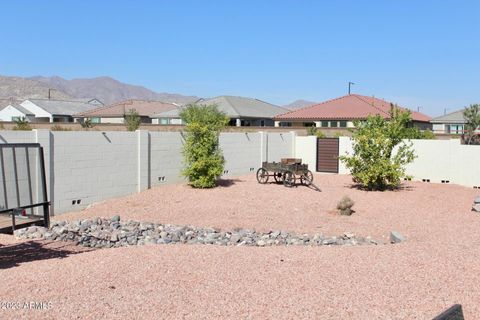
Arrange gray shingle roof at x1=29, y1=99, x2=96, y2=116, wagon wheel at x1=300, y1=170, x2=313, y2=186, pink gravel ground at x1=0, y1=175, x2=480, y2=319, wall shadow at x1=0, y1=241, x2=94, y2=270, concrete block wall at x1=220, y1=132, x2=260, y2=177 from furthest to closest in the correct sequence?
gray shingle roof at x1=29, y1=99, x2=96, y2=116, concrete block wall at x1=220, y1=132, x2=260, y2=177, wagon wheel at x1=300, y1=170, x2=313, y2=186, wall shadow at x1=0, y1=241, x2=94, y2=270, pink gravel ground at x1=0, y1=175, x2=480, y2=319

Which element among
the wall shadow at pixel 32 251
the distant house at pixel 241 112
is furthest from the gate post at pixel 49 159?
the distant house at pixel 241 112

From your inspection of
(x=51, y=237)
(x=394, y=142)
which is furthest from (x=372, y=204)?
(x=51, y=237)

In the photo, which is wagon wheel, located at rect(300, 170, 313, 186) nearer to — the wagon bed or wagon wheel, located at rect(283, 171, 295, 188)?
the wagon bed

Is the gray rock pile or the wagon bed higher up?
the wagon bed

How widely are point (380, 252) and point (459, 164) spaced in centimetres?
1522

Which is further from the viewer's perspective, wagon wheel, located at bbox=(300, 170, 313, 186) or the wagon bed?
wagon wheel, located at bbox=(300, 170, 313, 186)

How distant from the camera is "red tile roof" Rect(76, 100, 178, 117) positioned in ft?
212

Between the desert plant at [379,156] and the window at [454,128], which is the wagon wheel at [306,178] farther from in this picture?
the window at [454,128]

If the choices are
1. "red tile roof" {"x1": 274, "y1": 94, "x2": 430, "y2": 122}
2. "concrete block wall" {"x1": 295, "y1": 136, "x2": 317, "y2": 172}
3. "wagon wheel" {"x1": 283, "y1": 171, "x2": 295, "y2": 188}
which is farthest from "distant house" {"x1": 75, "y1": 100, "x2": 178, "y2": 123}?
"wagon wheel" {"x1": 283, "y1": 171, "x2": 295, "y2": 188}

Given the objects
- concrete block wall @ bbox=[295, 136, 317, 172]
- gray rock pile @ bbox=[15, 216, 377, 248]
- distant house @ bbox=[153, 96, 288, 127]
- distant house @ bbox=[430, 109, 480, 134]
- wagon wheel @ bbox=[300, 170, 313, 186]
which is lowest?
gray rock pile @ bbox=[15, 216, 377, 248]

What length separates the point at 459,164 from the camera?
23281 mm

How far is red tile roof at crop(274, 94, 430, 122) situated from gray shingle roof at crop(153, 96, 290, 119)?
559cm

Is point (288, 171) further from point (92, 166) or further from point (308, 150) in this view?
point (308, 150)

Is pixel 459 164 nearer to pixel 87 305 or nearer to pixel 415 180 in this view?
pixel 415 180
